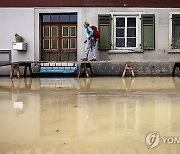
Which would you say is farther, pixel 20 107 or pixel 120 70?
pixel 120 70

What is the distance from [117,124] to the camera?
4.19m

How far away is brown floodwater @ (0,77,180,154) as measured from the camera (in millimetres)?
3256

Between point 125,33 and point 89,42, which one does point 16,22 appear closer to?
point 89,42

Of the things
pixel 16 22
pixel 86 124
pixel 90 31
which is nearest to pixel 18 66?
pixel 16 22

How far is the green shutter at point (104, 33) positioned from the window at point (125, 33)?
35 centimetres

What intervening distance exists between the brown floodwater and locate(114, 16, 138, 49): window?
7.71 meters

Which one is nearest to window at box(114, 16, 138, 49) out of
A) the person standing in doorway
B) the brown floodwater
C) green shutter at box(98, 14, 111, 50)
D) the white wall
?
green shutter at box(98, 14, 111, 50)

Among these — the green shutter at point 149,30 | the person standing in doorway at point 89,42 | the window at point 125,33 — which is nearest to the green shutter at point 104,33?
the window at point 125,33

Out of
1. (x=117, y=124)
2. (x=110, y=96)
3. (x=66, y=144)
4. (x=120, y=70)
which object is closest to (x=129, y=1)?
(x=120, y=70)

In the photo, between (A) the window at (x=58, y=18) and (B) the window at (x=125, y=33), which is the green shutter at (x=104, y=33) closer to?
(B) the window at (x=125, y=33)

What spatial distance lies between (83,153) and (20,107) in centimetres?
262

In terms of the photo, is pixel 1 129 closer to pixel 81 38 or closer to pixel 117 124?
pixel 117 124

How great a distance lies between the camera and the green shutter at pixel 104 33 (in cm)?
1373

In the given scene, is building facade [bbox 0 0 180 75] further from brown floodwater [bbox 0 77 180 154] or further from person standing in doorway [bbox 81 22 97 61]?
brown floodwater [bbox 0 77 180 154]
